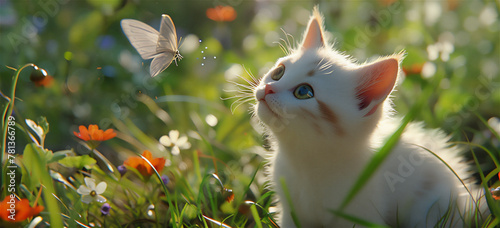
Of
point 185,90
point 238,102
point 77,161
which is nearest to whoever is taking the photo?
point 77,161

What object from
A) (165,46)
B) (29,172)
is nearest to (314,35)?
(165,46)

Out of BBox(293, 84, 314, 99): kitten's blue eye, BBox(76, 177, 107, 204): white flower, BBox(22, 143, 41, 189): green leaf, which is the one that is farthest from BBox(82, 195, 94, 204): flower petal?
BBox(293, 84, 314, 99): kitten's blue eye

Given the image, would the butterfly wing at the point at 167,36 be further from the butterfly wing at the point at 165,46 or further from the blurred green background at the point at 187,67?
the blurred green background at the point at 187,67

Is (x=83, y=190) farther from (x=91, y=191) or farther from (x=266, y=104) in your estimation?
(x=266, y=104)

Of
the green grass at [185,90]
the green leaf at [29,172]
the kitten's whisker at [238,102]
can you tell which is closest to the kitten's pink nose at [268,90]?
the kitten's whisker at [238,102]

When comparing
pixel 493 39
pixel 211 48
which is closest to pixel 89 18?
pixel 211 48
